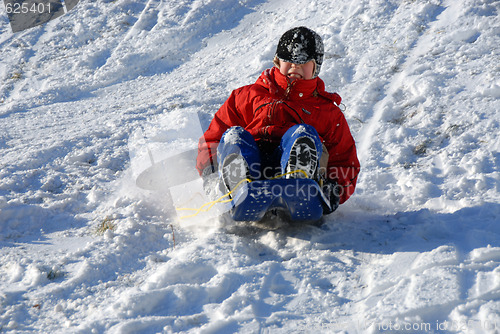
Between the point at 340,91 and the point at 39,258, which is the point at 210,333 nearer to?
the point at 39,258

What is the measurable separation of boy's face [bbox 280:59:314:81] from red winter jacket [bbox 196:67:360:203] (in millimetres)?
38

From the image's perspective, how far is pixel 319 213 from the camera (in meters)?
2.70

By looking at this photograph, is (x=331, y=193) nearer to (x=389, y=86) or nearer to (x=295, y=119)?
(x=295, y=119)

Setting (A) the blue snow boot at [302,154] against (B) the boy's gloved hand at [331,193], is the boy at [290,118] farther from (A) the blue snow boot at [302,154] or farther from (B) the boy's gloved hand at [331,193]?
(A) the blue snow boot at [302,154]

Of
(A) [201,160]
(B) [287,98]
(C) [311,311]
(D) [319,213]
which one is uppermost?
(B) [287,98]

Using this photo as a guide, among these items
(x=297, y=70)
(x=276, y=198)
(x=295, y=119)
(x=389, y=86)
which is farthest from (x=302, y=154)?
(x=389, y=86)

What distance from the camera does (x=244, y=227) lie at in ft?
9.73

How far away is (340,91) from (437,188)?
6.41 feet

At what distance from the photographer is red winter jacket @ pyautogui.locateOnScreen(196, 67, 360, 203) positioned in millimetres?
3146

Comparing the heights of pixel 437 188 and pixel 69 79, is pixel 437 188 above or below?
below

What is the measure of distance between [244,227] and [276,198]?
1.77 ft

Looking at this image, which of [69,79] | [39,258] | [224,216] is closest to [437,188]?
[224,216]

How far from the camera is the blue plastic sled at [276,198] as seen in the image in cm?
243

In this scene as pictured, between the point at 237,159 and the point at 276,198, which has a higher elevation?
the point at 237,159
